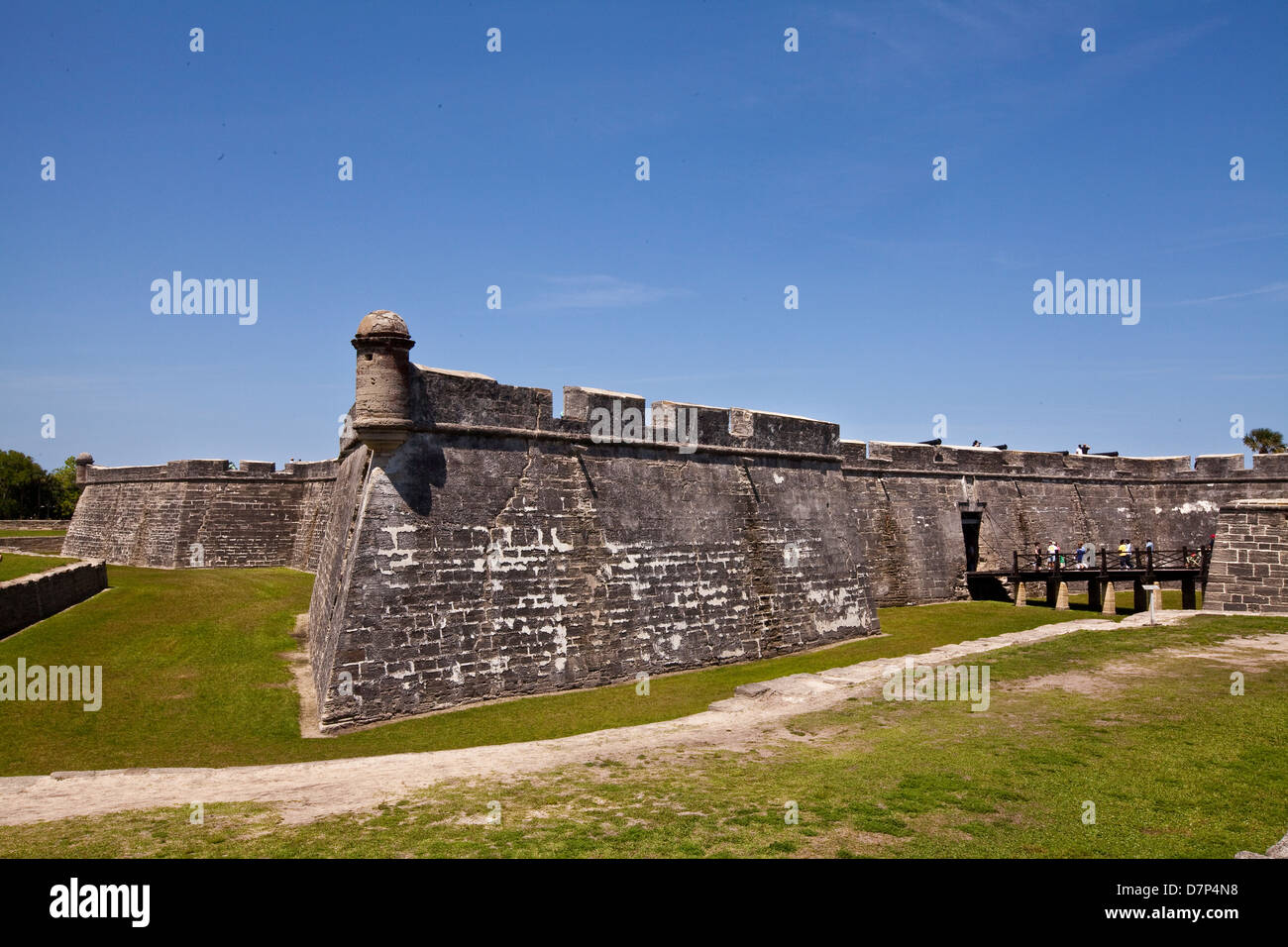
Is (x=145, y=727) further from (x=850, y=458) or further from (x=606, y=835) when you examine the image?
(x=850, y=458)

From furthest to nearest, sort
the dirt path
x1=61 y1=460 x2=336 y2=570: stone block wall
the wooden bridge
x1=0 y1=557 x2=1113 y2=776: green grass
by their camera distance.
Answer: x1=61 y1=460 x2=336 y2=570: stone block wall < the wooden bridge < x1=0 y1=557 x2=1113 y2=776: green grass < the dirt path

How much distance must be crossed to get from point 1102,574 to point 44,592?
2671cm

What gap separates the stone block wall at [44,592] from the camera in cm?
1441

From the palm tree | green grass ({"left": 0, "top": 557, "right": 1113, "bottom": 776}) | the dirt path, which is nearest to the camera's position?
the dirt path

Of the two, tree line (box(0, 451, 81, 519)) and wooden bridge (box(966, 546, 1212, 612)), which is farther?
tree line (box(0, 451, 81, 519))

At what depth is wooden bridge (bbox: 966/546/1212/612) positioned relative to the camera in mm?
24047

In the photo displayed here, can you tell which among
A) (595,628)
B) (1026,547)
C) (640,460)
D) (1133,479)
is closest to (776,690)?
(595,628)

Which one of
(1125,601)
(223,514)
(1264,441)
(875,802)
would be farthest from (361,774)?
(1264,441)

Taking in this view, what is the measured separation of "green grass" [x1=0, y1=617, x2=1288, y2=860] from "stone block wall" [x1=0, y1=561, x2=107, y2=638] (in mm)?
10033

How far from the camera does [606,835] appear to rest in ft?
20.0

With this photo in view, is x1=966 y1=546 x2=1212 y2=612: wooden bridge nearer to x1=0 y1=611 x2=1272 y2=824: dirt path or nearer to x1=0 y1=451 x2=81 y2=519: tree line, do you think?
x1=0 y1=611 x2=1272 y2=824: dirt path

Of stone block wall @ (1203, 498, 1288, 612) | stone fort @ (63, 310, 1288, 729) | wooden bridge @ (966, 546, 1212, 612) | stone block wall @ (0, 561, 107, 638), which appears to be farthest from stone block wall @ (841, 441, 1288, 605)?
stone block wall @ (0, 561, 107, 638)
